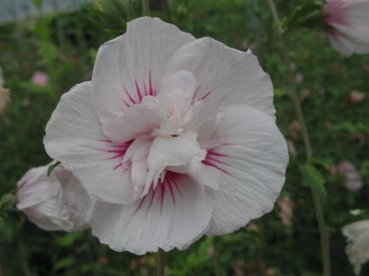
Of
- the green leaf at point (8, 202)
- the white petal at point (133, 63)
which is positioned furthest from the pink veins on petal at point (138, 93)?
the green leaf at point (8, 202)

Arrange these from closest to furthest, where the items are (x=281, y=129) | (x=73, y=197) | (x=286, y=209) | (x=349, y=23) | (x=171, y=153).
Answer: (x=171, y=153), (x=73, y=197), (x=349, y=23), (x=281, y=129), (x=286, y=209)

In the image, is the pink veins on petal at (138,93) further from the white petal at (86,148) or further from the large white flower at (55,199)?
the large white flower at (55,199)

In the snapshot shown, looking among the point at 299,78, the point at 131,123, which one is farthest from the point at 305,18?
the point at 299,78

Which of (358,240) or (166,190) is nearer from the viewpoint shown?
(166,190)

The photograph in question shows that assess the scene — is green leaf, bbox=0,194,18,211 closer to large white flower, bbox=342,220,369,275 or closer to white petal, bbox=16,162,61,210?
white petal, bbox=16,162,61,210

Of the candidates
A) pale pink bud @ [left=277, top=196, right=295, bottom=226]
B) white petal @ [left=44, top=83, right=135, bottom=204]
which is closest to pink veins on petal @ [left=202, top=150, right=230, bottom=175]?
white petal @ [left=44, top=83, right=135, bottom=204]

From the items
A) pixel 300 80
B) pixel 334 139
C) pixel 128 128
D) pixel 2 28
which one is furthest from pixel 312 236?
pixel 2 28

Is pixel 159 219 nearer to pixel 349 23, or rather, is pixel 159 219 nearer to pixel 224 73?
pixel 224 73
